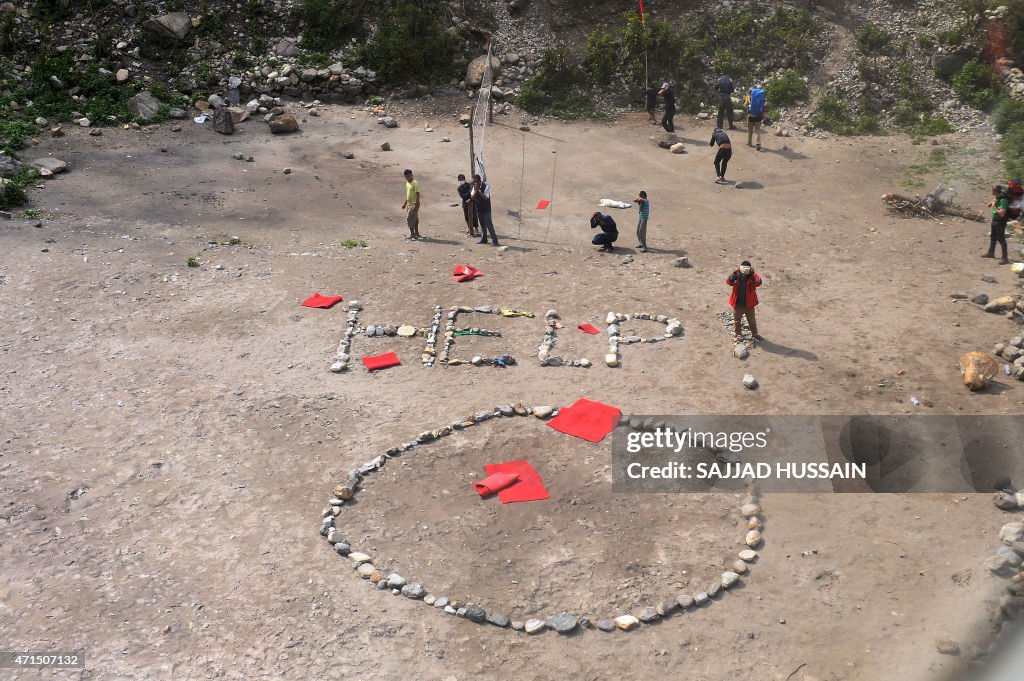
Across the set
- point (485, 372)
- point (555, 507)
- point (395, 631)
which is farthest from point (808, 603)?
point (485, 372)

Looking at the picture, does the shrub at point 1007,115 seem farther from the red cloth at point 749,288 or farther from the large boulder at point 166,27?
the large boulder at point 166,27

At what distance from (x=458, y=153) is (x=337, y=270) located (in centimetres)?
801

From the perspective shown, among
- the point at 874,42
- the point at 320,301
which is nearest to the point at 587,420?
the point at 320,301

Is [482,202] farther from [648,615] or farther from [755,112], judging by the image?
[648,615]

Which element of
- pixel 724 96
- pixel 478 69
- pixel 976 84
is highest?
pixel 976 84

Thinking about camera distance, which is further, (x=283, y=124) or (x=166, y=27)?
(x=166, y=27)

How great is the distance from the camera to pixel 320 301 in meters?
15.1

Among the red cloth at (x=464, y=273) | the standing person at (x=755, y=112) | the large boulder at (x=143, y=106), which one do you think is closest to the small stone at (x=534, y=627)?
the red cloth at (x=464, y=273)

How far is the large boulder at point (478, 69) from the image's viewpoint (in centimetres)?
2653

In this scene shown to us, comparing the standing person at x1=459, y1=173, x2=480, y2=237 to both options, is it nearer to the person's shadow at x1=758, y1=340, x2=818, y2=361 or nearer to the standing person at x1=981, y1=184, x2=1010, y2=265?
the person's shadow at x1=758, y1=340, x2=818, y2=361

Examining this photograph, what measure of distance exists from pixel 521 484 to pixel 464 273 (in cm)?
640

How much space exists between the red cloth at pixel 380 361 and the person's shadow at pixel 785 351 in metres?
5.98

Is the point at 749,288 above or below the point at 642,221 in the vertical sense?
above

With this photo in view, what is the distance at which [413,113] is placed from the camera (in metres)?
25.9
